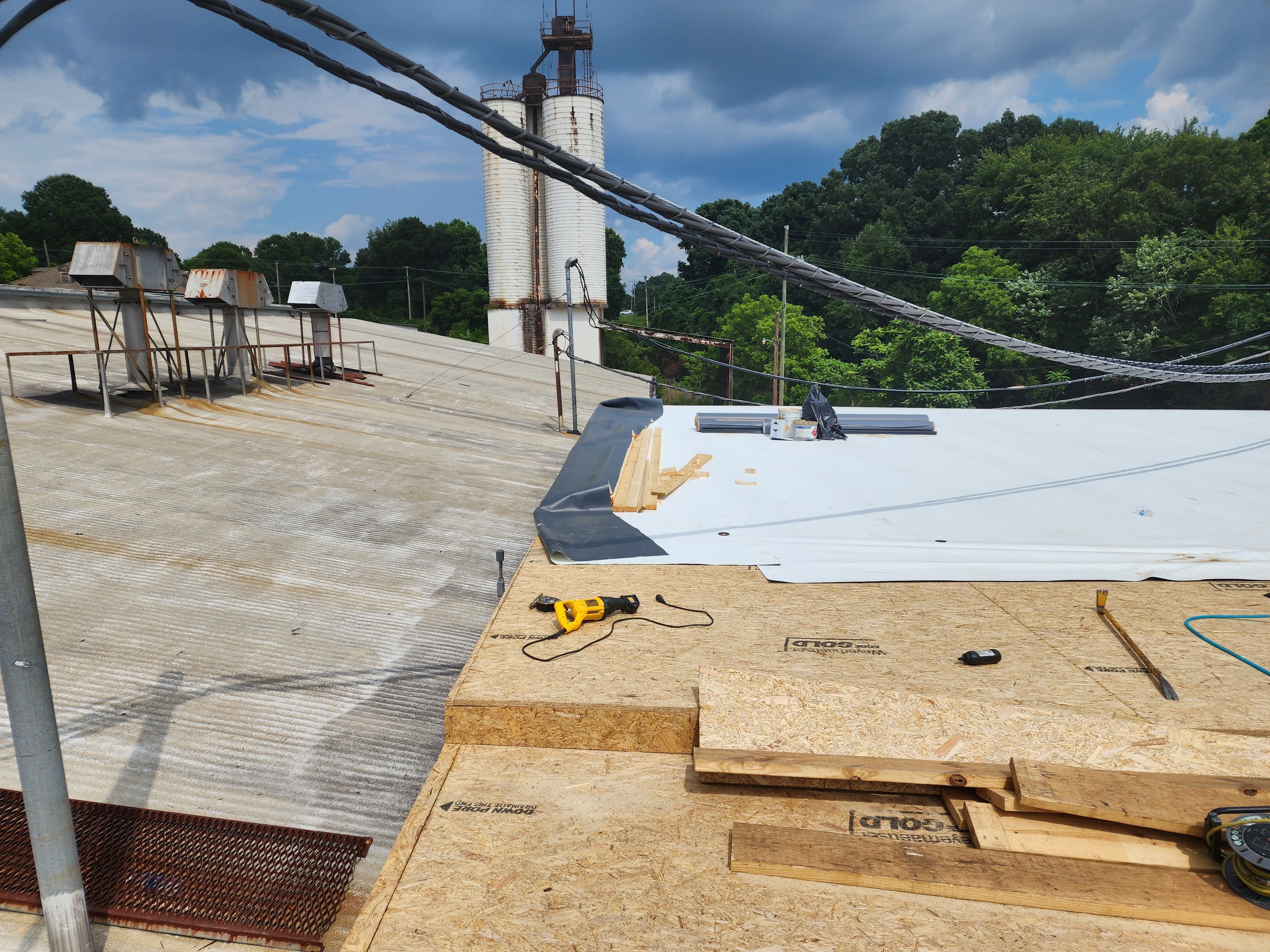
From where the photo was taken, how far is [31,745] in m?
3.88

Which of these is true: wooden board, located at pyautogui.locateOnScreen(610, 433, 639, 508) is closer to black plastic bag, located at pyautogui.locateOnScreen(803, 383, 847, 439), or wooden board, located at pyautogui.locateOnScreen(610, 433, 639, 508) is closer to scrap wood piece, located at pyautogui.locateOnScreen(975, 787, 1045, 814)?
black plastic bag, located at pyautogui.locateOnScreen(803, 383, 847, 439)

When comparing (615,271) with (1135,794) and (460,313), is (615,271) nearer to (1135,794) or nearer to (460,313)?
(460,313)

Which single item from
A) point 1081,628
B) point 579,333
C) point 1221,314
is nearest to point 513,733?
point 1081,628

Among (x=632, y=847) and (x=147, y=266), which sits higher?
(x=147, y=266)

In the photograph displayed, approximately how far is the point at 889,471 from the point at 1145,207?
179 feet

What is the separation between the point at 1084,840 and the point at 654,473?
751 cm

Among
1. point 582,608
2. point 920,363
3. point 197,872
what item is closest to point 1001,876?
point 582,608

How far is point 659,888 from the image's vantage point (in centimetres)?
344

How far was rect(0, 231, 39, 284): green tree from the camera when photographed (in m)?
58.2

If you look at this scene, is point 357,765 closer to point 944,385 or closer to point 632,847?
point 632,847

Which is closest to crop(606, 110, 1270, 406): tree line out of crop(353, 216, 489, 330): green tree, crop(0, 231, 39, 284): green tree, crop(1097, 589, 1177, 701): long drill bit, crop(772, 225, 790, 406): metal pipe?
crop(772, 225, 790, 406): metal pipe

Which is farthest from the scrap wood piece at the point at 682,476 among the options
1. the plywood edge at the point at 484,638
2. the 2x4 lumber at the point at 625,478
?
the plywood edge at the point at 484,638

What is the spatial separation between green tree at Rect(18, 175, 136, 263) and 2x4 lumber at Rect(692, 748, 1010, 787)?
98.9 metres

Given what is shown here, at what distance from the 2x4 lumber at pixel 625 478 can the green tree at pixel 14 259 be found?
6857 centimetres
